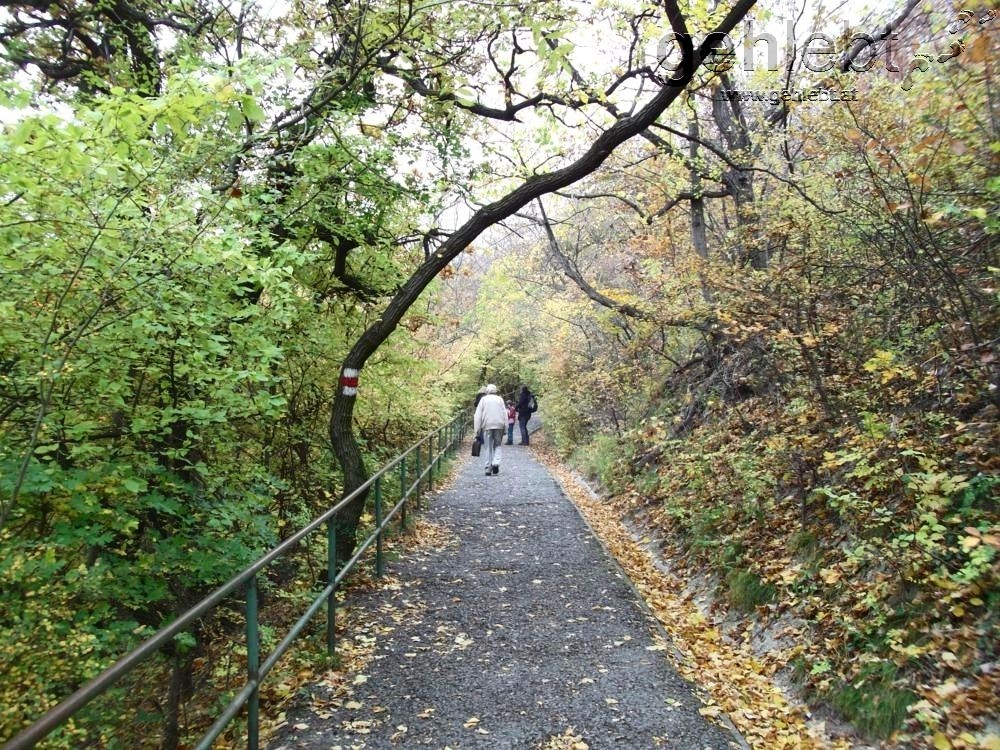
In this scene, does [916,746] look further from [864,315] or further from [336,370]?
[336,370]

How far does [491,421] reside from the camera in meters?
13.2

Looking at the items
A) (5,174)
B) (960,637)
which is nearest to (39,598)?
(5,174)

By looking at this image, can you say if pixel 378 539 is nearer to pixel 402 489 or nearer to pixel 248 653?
pixel 402 489

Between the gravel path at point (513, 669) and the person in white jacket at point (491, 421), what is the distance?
Answer: 5.39 metres

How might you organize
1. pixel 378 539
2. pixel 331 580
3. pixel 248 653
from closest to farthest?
pixel 248 653, pixel 331 580, pixel 378 539

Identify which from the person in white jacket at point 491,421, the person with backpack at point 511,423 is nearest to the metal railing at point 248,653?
the person in white jacket at point 491,421

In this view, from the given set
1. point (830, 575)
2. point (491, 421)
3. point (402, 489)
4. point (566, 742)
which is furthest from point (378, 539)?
point (491, 421)

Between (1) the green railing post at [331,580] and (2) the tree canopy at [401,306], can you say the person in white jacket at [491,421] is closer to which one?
(2) the tree canopy at [401,306]

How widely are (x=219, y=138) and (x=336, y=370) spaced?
3.46 metres

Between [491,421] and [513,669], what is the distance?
8672mm

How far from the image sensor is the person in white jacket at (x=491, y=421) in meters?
13.1

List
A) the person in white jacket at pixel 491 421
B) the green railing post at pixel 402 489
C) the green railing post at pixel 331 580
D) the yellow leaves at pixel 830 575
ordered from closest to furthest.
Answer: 1. the yellow leaves at pixel 830 575
2. the green railing post at pixel 331 580
3. the green railing post at pixel 402 489
4. the person in white jacket at pixel 491 421

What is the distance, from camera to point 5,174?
9.86 feet

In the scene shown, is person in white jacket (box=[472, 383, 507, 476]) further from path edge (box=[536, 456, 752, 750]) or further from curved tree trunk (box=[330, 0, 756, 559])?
curved tree trunk (box=[330, 0, 756, 559])
